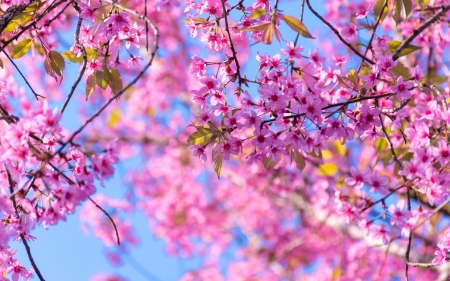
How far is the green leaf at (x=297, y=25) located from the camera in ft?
6.35

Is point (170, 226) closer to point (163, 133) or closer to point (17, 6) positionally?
point (163, 133)

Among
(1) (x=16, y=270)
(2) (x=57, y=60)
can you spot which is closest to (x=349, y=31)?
(2) (x=57, y=60)

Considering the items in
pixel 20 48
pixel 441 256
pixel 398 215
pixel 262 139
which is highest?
pixel 20 48


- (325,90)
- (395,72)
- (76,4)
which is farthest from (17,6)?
(395,72)

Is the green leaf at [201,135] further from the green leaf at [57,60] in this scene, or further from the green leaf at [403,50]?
the green leaf at [403,50]

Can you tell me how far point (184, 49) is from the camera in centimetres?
892

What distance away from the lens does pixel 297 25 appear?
6.41ft

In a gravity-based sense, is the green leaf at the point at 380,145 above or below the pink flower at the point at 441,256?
above

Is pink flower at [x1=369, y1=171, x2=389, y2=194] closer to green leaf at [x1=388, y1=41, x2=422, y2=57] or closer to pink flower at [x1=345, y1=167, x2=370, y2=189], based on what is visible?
pink flower at [x1=345, y1=167, x2=370, y2=189]

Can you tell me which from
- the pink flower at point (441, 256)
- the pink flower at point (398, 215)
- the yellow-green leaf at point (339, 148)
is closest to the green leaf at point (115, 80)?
the pink flower at point (398, 215)

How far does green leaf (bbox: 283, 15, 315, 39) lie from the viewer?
194cm

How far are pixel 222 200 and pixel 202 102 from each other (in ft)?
25.0

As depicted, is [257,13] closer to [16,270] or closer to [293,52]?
[293,52]

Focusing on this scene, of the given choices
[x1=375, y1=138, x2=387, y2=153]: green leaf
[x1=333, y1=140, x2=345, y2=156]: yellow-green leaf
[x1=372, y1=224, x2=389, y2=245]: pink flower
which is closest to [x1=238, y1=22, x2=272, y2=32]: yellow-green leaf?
[x1=372, y1=224, x2=389, y2=245]: pink flower
